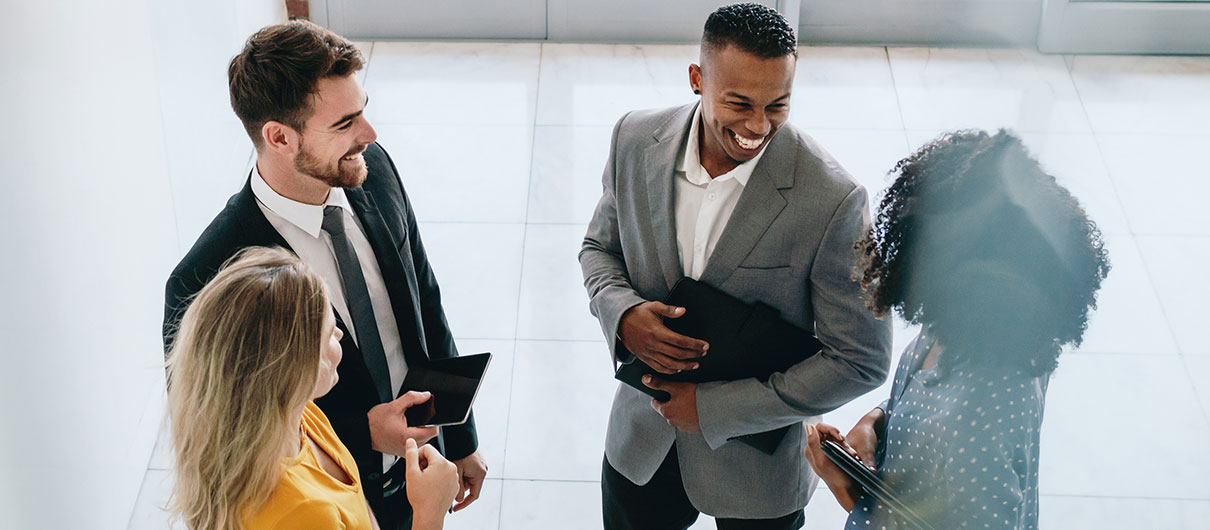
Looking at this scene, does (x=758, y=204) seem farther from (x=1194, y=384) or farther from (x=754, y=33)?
(x=1194, y=384)

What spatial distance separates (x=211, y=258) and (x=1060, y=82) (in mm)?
1246

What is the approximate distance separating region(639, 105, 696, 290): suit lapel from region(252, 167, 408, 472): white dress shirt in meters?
0.44

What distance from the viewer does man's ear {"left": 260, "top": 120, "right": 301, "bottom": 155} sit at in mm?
1500

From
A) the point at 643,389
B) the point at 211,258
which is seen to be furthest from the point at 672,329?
the point at 211,258

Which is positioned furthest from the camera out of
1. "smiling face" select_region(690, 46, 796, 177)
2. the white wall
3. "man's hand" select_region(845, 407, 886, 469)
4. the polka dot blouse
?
the white wall

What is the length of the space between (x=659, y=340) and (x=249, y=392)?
23.9 inches

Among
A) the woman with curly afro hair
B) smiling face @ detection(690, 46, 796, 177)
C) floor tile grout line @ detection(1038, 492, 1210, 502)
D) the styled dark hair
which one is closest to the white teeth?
smiling face @ detection(690, 46, 796, 177)

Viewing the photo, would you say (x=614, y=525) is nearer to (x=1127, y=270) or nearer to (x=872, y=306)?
(x=872, y=306)

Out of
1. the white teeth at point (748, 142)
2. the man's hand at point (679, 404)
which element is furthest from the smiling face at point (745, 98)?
the man's hand at point (679, 404)

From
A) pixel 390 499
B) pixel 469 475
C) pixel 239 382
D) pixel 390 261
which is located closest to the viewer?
pixel 239 382

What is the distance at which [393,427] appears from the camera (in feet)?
5.01

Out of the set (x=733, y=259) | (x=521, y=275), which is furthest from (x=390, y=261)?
(x=521, y=275)

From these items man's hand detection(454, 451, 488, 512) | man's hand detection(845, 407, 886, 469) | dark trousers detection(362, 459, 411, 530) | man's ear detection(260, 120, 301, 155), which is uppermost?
man's ear detection(260, 120, 301, 155)

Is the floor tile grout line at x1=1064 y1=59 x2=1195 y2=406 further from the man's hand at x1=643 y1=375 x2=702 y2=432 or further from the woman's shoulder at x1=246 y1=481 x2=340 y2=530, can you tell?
the man's hand at x1=643 y1=375 x2=702 y2=432
